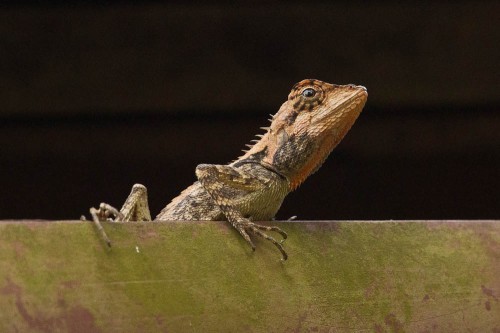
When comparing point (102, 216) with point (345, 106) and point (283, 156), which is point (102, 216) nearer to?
point (283, 156)

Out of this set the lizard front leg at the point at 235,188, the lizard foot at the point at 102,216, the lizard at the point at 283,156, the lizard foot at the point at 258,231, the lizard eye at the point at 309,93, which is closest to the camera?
the lizard foot at the point at 102,216

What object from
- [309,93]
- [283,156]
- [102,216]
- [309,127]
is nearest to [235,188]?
[283,156]

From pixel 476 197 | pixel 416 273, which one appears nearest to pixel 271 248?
pixel 416 273

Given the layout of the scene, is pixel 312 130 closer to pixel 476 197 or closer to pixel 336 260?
pixel 336 260

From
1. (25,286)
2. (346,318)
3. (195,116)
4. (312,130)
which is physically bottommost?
(346,318)

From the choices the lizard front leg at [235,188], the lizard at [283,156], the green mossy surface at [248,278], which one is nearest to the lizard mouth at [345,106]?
the lizard at [283,156]

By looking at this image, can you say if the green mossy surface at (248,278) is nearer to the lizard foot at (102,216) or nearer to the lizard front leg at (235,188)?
the lizard foot at (102,216)
